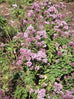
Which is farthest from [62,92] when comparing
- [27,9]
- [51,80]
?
[27,9]

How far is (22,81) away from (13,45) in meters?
0.95

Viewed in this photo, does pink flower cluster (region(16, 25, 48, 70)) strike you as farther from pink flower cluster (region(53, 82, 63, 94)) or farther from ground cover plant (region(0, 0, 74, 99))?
pink flower cluster (region(53, 82, 63, 94))

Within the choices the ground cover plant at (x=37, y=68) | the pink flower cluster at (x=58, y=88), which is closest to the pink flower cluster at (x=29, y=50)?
the ground cover plant at (x=37, y=68)

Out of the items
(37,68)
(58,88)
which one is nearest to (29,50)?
(37,68)

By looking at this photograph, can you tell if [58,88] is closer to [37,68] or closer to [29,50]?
[37,68]

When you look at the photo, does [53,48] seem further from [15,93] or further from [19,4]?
[19,4]

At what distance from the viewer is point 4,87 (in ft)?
8.66

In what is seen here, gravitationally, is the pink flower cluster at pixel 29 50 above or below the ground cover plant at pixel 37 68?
above

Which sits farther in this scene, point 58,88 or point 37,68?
point 37,68

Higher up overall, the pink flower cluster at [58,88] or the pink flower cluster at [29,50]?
the pink flower cluster at [29,50]

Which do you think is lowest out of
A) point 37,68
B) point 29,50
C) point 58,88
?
point 58,88

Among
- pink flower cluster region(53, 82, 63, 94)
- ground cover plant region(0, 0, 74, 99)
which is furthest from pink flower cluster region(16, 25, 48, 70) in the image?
pink flower cluster region(53, 82, 63, 94)

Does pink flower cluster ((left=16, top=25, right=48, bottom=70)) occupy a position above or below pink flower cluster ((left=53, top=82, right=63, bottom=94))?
above

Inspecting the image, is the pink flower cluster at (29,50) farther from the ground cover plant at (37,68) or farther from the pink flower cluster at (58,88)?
the pink flower cluster at (58,88)
